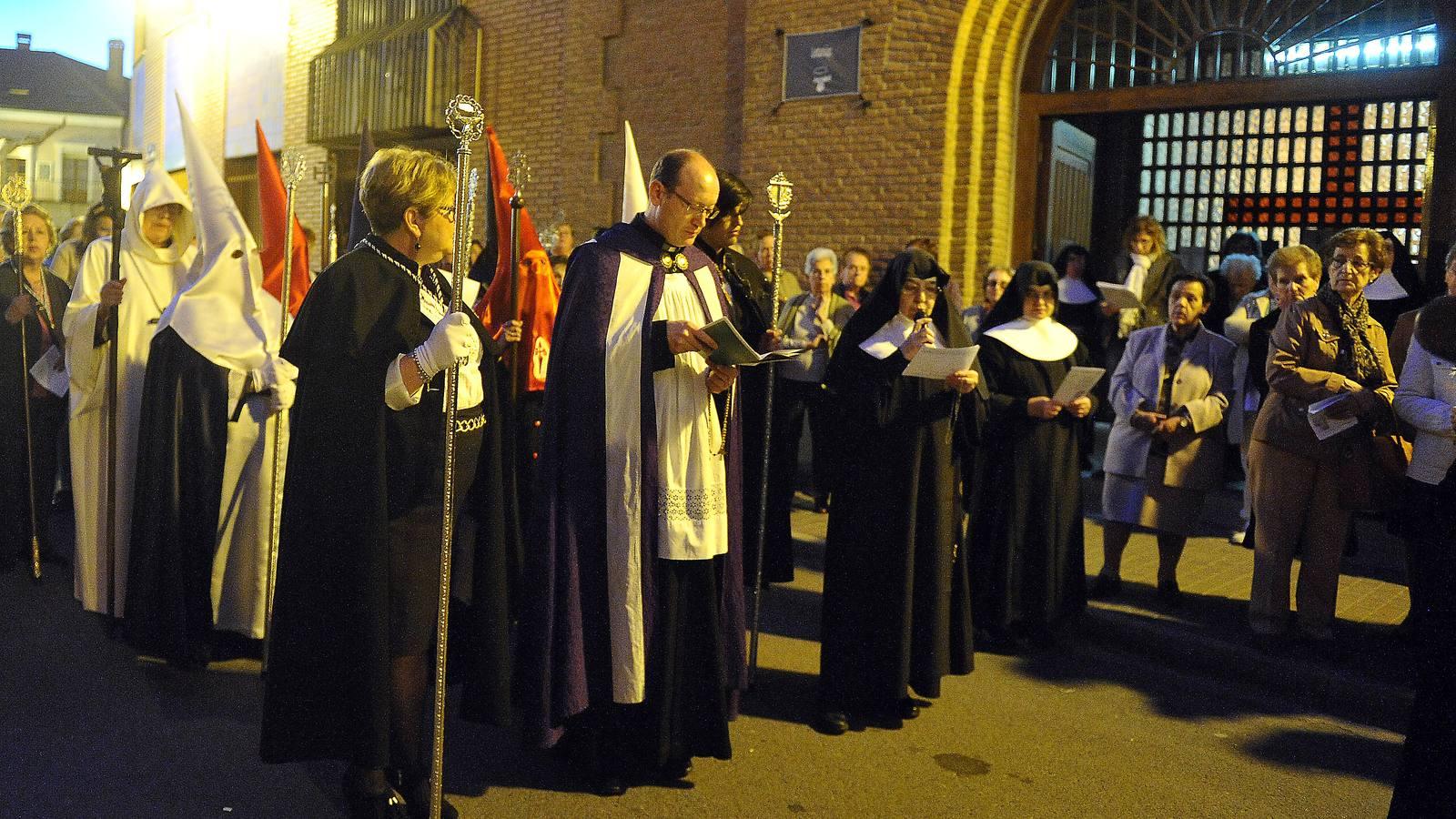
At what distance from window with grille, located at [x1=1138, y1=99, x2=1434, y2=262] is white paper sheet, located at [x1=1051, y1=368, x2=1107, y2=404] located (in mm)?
6269

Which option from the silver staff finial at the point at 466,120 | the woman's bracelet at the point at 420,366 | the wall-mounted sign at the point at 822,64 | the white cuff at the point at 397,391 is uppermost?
the wall-mounted sign at the point at 822,64

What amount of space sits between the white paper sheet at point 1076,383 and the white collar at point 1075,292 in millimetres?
3794

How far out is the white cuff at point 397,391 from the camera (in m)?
3.80

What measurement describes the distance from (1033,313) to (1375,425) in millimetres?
1661

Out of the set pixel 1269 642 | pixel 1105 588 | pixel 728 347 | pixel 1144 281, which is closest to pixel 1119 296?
pixel 1144 281

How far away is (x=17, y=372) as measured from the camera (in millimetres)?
7867

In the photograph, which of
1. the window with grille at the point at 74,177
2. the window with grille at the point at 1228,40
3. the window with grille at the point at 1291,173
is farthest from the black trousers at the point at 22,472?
the window with grille at the point at 74,177

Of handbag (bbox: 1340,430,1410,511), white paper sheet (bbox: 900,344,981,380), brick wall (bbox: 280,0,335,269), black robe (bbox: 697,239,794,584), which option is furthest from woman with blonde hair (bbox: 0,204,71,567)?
brick wall (bbox: 280,0,335,269)

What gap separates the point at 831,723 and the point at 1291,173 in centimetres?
941

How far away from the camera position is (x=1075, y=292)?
9891 millimetres

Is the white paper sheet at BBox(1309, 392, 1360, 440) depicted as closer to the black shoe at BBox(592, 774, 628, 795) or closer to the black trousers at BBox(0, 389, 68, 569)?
the black shoe at BBox(592, 774, 628, 795)

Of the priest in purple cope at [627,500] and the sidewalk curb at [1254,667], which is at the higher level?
the priest in purple cope at [627,500]

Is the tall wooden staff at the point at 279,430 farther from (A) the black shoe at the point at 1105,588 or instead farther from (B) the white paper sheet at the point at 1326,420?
(B) the white paper sheet at the point at 1326,420

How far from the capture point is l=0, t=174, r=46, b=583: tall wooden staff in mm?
7480
